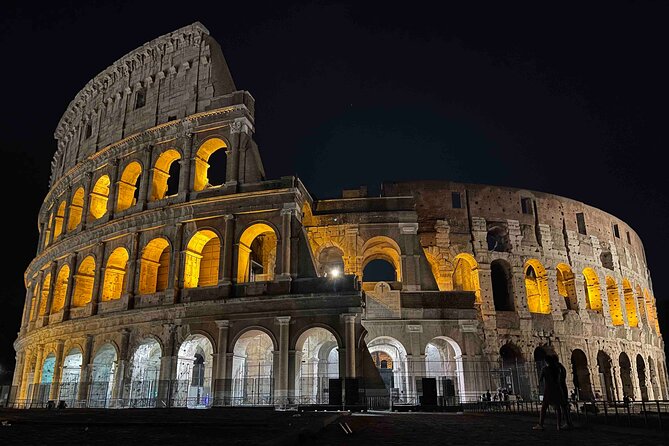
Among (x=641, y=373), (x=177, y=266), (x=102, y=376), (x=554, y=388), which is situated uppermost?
(x=177, y=266)

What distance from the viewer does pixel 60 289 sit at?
2741 cm

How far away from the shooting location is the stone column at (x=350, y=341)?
1866 cm

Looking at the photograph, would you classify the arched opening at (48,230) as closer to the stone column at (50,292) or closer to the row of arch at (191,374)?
the stone column at (50,292)

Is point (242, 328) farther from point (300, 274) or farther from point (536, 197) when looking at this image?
point (536, 197)

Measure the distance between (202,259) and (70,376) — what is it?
8.17 meters

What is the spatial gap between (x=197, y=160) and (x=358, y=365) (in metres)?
11.6

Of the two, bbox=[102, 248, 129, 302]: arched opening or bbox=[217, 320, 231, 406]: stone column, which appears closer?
bbox=[217, 320, 231, 406]: stone column

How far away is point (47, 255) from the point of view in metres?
28.2

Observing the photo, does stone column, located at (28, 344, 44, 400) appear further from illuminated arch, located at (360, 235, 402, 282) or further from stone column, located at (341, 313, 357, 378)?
illuminated arch, located at (360, 235, 402, 282)

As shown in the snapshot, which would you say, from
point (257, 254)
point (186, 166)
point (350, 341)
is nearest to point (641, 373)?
point (350, 341)

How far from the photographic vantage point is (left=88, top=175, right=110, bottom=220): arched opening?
27.0 metres

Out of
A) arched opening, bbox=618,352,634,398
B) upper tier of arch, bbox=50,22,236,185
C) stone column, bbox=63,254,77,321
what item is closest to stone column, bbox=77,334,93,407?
stone column, bbox=63,254,77,321

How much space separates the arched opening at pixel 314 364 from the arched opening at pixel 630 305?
64.0 ft

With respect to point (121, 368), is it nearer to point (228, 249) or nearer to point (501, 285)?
point (228, 249)
